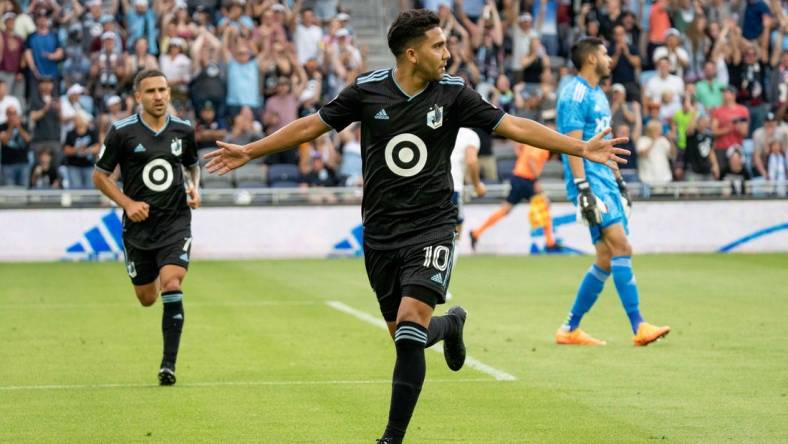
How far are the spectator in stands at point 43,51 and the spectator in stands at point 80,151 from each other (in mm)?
1738

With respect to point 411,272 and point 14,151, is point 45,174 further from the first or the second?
point 411,272

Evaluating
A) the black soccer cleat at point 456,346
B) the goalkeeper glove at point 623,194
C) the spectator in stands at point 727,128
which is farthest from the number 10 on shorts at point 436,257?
the spectator in stands at point 727,128

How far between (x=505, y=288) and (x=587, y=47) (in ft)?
22.4

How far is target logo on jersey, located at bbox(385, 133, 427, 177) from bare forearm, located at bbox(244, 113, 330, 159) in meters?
0.36

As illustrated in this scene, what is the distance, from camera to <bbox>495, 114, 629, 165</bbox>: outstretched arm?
24.9 feet

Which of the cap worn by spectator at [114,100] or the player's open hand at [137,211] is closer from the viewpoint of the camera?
the player's open hand at [137,211]

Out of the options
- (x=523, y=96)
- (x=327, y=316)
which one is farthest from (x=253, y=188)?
(x=327, y=316)

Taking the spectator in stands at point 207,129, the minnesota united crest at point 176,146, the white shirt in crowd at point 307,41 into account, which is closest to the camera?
the minnesota united crest at point 176,146

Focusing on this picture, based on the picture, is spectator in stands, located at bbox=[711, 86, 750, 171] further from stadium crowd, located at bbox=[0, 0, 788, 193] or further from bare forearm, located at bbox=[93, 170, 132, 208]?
bare forearm, located at bbox=[93, 170, 132, 208]

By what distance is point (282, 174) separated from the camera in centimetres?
2556

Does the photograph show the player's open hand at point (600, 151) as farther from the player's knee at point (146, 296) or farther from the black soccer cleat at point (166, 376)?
the player's knee at point (146, 296)

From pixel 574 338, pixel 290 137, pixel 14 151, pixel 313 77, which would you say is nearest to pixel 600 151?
pixel 290 137

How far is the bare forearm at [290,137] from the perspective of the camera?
772 cm

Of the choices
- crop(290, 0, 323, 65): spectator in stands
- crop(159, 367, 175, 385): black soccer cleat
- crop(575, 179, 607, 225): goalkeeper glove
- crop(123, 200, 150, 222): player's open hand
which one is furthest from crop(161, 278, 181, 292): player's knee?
crop(290, 0, 323, 65): spectator in stands
